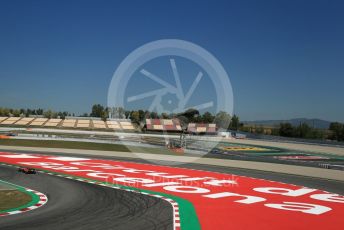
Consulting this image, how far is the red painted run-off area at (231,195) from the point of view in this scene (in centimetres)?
1303

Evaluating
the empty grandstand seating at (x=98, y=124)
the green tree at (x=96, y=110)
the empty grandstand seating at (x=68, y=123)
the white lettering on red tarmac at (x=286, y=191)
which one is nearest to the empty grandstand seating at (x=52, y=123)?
the empty grandstand seating at (x=68, y=123)

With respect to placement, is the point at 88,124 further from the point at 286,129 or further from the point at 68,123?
the point at 286,129

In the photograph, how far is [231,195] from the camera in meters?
18.2

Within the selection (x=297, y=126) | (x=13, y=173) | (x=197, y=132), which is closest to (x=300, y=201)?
(x=13, y=173)

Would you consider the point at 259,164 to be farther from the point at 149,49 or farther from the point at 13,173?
the point at 13,173

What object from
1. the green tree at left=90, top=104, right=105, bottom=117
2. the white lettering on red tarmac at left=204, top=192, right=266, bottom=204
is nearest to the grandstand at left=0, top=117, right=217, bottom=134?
the green tree at left=90, top=104, right=105, bottom=117

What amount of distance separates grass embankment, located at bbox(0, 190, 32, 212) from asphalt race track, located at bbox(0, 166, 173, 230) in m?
0.90

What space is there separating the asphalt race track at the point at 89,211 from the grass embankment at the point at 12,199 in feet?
2.96

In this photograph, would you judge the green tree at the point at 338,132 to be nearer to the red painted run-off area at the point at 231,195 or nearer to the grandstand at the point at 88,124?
the grandstand at the point at 88,124

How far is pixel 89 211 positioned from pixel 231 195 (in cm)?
728

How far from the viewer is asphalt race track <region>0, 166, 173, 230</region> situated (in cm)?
1133

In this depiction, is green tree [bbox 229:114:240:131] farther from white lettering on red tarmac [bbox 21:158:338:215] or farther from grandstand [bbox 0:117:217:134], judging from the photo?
white lettering on red tarmac [bbox 21:158:338:215]

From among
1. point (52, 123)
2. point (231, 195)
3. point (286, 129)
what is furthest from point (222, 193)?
point (52, 123)

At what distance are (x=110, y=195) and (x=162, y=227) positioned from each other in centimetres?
584
